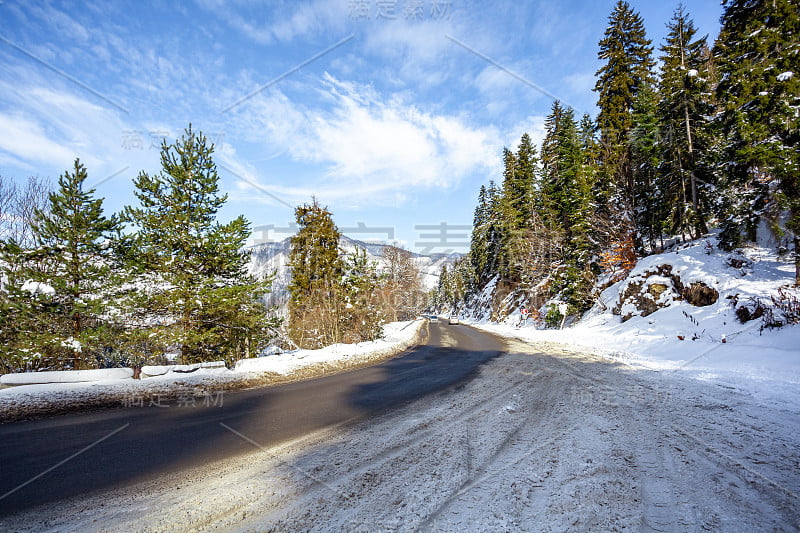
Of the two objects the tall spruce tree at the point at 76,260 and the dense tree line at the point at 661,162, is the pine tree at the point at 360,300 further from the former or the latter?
the dense tree line at the point at 661,162

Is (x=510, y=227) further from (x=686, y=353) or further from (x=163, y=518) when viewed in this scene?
(x=163, y=518)

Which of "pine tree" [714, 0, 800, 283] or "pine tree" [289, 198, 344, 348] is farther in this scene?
"pine tree" [289, 198, 344, 348]

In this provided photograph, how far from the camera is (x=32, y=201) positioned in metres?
16.1

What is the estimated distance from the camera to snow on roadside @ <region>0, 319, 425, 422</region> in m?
5.91

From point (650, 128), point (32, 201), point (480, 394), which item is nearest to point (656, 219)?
point (650, 128)

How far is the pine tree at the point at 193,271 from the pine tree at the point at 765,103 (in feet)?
63.5

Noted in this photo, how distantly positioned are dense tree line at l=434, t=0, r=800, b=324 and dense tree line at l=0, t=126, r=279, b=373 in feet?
65.8

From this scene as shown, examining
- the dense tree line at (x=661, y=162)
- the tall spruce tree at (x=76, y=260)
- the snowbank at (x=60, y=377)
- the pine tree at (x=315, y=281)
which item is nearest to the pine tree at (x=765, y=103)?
the dense tree line at (x=661, y=162)

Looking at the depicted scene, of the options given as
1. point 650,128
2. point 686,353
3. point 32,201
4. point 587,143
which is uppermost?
point 587,143

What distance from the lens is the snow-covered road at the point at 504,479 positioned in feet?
7.97

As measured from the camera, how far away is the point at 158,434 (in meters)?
4.73

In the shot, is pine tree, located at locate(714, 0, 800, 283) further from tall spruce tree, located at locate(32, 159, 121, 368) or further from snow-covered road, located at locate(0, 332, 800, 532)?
tall spruce tree, located at locate(32, 159, 121, 368)

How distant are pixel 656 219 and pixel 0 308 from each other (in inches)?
1267

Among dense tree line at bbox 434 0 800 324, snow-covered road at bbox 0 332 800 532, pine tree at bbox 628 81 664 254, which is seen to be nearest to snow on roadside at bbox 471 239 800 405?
dense tree line at bbox 434 0 800 324
